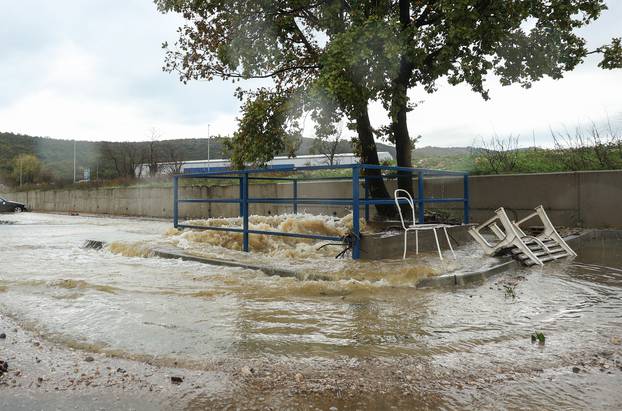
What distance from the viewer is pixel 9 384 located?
296cm

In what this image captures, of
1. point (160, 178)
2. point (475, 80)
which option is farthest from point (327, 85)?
point (160, 178)

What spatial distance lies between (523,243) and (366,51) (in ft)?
13.0

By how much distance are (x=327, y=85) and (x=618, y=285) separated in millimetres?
5395

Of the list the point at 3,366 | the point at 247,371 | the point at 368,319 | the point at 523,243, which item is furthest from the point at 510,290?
the point at 3,366

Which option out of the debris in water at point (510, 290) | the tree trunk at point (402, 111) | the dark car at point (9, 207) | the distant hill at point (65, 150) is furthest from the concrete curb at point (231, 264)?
the distant hill at point (65, 150)

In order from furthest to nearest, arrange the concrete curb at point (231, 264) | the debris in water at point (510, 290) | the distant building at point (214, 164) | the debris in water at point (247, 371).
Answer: the distant building at point (214, 164) → the concrete curb at point (231, 264) → the debris in water at point (510, 290) → the debris in water at point (247, 371)

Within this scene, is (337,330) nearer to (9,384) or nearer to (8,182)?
(9,384)

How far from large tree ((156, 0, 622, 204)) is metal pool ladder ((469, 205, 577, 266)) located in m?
3.23

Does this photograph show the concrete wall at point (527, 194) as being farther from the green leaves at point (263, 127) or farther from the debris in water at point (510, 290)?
the debris in water at point (510, 290)

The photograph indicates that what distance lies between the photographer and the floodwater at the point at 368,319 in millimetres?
3053

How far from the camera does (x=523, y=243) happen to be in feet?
23.6

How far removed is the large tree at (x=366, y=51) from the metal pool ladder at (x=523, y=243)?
3232mm

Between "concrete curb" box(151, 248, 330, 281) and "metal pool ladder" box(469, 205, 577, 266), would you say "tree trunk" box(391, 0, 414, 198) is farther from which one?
"concrete curb" box(151, 248, 330, 281)

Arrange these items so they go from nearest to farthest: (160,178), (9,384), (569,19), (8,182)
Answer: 1. (9,384)
2. (569,19)
3. (160,178)
4. (8,182)
